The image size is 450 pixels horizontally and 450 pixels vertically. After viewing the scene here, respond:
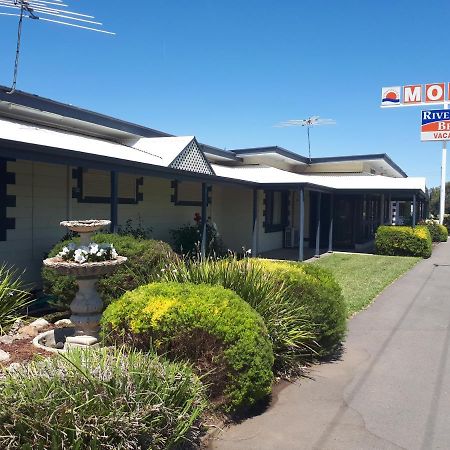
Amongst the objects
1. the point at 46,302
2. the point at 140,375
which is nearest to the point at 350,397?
the point at 140,375

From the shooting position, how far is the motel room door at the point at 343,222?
71.4 feet

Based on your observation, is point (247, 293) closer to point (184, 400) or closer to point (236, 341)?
point (236, 341)

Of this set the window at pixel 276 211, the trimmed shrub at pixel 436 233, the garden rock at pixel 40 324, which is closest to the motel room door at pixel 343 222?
the window at pixel 276 211

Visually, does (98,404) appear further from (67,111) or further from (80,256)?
(67,111)

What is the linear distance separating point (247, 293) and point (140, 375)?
2130 mm

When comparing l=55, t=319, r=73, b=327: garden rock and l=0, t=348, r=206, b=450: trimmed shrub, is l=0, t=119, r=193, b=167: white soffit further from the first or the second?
l=0, t=348, r=206, b=450: trimmed shrub

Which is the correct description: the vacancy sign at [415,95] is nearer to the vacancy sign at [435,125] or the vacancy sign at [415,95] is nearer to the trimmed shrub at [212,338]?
the vacancy sign at [435,125]

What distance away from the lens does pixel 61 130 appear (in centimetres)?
1221

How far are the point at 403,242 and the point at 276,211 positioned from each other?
5.28 meters

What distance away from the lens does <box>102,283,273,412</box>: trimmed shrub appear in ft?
13.4

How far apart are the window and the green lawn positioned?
2814 mm

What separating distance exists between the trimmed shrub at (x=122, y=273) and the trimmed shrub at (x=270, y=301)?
1.37 metres

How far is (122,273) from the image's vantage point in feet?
23.7

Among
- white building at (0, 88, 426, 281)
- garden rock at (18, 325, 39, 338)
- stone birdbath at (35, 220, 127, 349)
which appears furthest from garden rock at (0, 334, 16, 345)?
white building at (0, 88, 426, 281)
